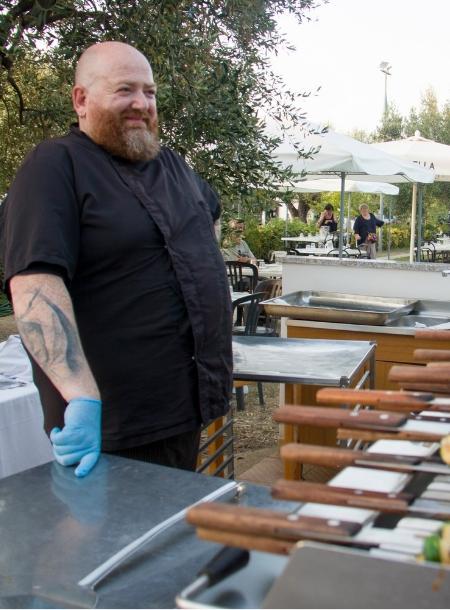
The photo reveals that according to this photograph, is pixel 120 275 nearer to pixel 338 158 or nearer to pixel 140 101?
pixel 140 101

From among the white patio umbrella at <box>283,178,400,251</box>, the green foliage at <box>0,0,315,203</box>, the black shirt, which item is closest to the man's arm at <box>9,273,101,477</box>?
the green foliage at <box>0,0,315,203</box>

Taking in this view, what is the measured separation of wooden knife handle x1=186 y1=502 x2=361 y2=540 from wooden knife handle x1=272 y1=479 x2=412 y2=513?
0.04 metres

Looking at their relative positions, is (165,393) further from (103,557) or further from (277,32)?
(277,32)

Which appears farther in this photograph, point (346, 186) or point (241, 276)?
point (346, 186)

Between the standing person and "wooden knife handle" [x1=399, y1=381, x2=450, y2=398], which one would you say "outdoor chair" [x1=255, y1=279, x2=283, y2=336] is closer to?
"wooden knife handle" [x1=399, y1=381, x2=450, y2=398]

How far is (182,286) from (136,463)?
553 millimetres

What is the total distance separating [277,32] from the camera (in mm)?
5191

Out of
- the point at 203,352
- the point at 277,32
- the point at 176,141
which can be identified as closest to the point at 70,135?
the point at 203,352

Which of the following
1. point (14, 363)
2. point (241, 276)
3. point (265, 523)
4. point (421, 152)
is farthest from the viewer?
point (421, 152)

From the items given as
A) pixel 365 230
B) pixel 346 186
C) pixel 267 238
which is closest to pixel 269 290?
pixel 365 230

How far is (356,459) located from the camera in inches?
37.5

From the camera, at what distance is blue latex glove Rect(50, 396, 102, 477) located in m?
1.62

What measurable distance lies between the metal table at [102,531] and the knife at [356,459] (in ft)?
1.23

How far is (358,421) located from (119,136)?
1327 millimetres
